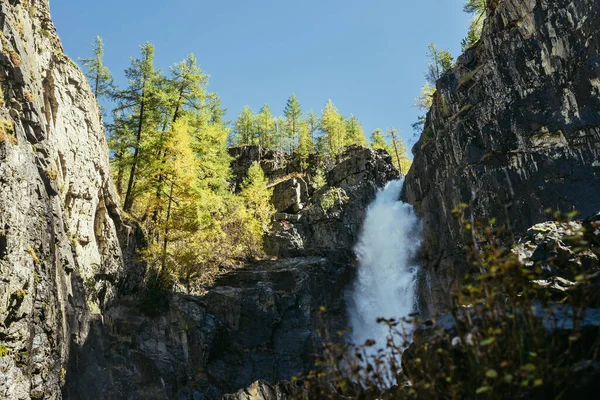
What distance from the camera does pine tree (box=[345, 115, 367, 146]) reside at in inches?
2259

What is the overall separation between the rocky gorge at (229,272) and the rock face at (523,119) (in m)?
0.07

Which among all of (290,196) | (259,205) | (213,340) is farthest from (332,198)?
(213,340)

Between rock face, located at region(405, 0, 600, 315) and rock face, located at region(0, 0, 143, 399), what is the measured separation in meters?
16.5

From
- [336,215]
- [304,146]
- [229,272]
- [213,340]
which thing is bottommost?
[213,340]

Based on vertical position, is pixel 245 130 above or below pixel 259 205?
above

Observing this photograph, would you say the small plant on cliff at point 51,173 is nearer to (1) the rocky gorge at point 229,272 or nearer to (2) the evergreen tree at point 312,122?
(1) the rocky gorge at point 229,272

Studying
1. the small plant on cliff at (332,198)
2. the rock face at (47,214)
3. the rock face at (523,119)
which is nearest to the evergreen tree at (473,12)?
the rock face at (523,119)

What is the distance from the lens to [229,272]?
26141 millimetres

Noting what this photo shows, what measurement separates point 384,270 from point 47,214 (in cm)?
2238

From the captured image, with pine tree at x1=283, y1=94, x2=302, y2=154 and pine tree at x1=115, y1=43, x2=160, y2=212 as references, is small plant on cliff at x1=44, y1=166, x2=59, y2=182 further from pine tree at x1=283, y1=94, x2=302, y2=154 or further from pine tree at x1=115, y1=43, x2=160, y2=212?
pine tree at x1=283, y1=94, x2=302, y2=154

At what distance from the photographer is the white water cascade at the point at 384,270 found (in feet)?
90.1

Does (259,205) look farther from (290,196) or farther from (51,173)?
(51,173)

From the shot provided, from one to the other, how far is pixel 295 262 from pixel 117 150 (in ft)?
43.7

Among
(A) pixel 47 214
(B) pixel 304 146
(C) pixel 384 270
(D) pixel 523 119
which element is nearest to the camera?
(A) pixel 47 214
